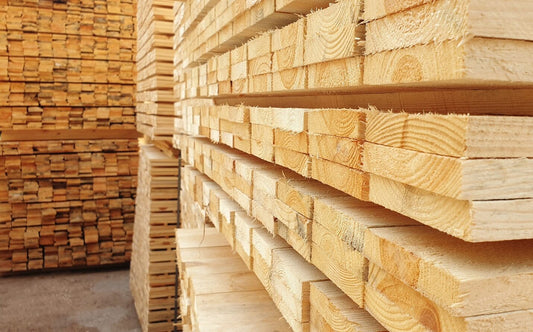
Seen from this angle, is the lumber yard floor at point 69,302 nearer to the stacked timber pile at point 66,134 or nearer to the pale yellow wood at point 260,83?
the stacked timber pile at point 66,134

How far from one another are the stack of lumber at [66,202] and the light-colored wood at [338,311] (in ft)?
24.5

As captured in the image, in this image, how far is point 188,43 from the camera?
418cm

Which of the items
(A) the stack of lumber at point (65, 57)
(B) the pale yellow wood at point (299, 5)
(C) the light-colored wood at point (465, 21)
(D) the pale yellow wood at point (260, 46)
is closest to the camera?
(C) the light-colored wood at point (465, 21)

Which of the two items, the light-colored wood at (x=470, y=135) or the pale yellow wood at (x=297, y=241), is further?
Result: the pale yellow wood at (x=297, y=241)

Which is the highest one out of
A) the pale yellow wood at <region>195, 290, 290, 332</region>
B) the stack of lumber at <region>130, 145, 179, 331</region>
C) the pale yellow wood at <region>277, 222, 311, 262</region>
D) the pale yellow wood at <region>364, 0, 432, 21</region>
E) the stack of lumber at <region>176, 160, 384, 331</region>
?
the pale yellow wood at <region>364, 0, 432, 21</region>

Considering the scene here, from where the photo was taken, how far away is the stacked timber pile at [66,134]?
8117 millimetres

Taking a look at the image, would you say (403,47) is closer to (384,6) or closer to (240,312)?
(384,6)

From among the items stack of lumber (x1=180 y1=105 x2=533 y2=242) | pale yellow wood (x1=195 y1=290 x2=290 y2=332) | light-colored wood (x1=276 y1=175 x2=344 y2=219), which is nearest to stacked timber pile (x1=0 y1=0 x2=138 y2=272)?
pale yellow wood (x1=195 y1=290 x2=290 y2=332)

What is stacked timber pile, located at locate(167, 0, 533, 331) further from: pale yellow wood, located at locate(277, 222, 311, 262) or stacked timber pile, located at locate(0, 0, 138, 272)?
stacked timber pile, located at locate(0, 0, 138, 272)

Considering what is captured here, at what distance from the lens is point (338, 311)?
1502 mm

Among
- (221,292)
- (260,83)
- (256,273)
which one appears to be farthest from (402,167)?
(221,292)

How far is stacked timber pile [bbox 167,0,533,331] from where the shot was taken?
0.98 meters

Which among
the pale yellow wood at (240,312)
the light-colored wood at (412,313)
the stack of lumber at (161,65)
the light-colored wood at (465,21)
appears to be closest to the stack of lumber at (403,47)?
the light-colored wood at (465,21)

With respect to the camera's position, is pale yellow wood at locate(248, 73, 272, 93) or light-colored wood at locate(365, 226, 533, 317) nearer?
light-colored wood at locate(365, 226, 533, 317)
